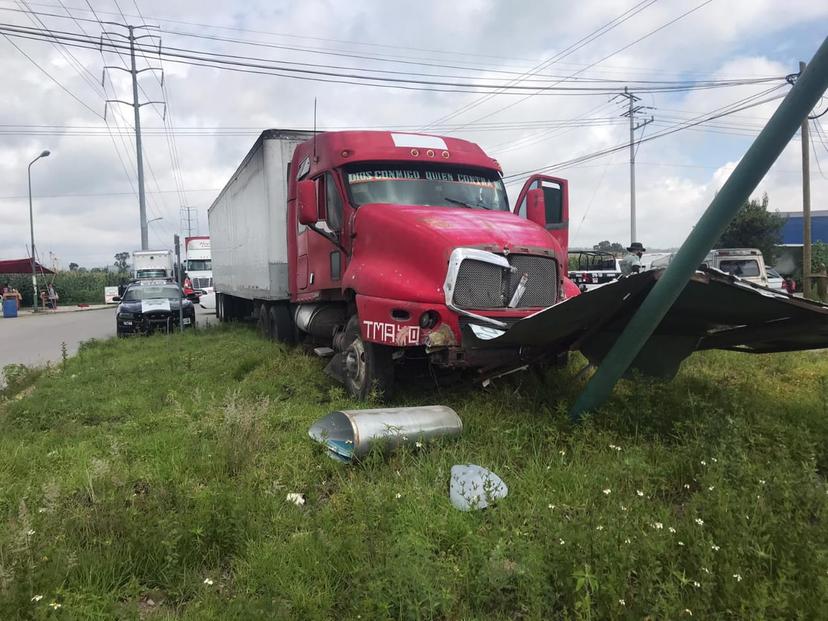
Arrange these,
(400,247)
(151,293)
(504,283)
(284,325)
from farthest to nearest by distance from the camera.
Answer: (151,293) < (284,325) < (400,247) < (504,283)

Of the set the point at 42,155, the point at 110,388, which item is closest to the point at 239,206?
the point at 110,388

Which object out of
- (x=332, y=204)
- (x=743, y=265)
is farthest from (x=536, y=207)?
(x=743, y=265)

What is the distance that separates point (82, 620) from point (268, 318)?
913 cm

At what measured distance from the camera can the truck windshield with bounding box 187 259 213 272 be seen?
39438mm

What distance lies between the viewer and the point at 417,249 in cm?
552

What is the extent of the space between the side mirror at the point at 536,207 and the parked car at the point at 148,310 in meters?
10.2

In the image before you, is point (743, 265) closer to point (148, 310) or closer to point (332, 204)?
point (332, 204)

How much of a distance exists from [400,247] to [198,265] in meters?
36.8

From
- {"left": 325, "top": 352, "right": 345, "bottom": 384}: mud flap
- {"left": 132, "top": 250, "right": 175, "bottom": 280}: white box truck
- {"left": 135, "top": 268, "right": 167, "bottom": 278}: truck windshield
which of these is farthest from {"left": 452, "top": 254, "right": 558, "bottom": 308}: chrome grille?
{"left": 135, "top": 268, "right": 167, "bottom": 278}: truck windshield

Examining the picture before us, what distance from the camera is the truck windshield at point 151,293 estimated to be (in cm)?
1614

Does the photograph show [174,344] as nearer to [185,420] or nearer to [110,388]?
[110,388]

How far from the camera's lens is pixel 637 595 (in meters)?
2.47

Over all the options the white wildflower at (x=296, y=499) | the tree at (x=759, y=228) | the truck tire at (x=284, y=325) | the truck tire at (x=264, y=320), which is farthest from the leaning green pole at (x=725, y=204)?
the tree at (x=759, y=228)

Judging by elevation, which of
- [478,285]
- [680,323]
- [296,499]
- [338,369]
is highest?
[478,285]
